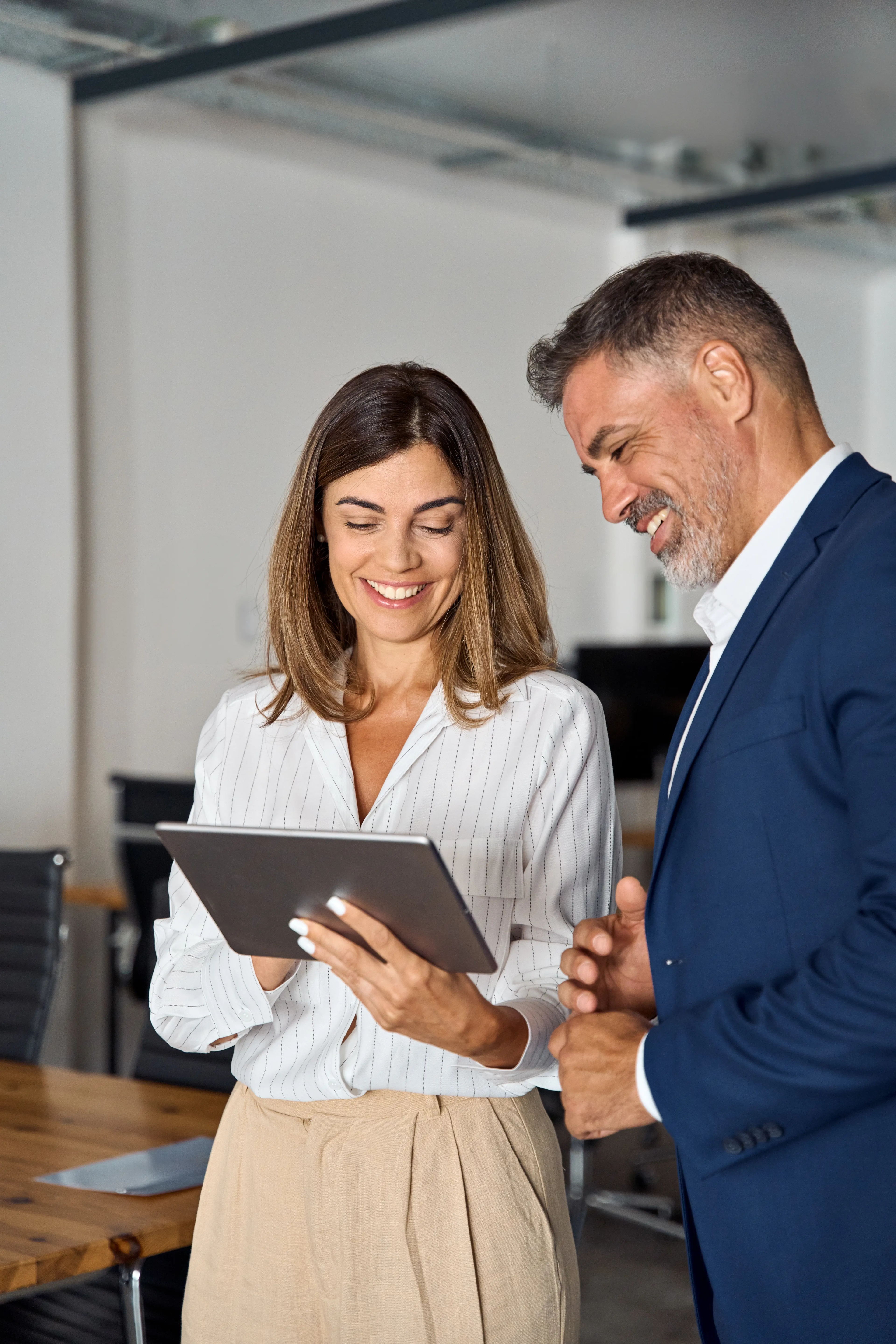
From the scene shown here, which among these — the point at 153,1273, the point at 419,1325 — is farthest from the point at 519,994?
the point at 153,1273

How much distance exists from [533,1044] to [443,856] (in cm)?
22

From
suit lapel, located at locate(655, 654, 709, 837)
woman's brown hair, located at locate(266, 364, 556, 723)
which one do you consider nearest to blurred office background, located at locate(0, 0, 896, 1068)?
woman's brown hair, located at locate(266, 364, 556, 723)

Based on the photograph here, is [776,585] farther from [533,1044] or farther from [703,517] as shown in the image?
[533,1044]

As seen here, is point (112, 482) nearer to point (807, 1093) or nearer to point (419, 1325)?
point (419, 1325)

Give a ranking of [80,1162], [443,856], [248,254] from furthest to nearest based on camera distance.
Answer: [248,254] → [80,1162] → [443,856]

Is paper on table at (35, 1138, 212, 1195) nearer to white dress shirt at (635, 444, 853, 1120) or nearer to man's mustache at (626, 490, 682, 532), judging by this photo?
white dress shirt at (635, 444, 853, 1120)

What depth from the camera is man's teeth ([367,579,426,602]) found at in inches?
70.3

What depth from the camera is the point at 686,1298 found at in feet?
12.0

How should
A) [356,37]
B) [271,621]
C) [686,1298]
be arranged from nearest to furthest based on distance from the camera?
[271,621], [686,1298], [356,37]

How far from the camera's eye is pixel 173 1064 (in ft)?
8.20

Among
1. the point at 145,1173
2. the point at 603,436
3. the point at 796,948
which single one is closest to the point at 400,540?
the point at 603,436

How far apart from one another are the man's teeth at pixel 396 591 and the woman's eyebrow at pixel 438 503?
9 centimetres

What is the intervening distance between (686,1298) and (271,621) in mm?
2484

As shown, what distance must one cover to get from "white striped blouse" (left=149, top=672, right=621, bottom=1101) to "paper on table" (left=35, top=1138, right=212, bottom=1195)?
0.73 ft
